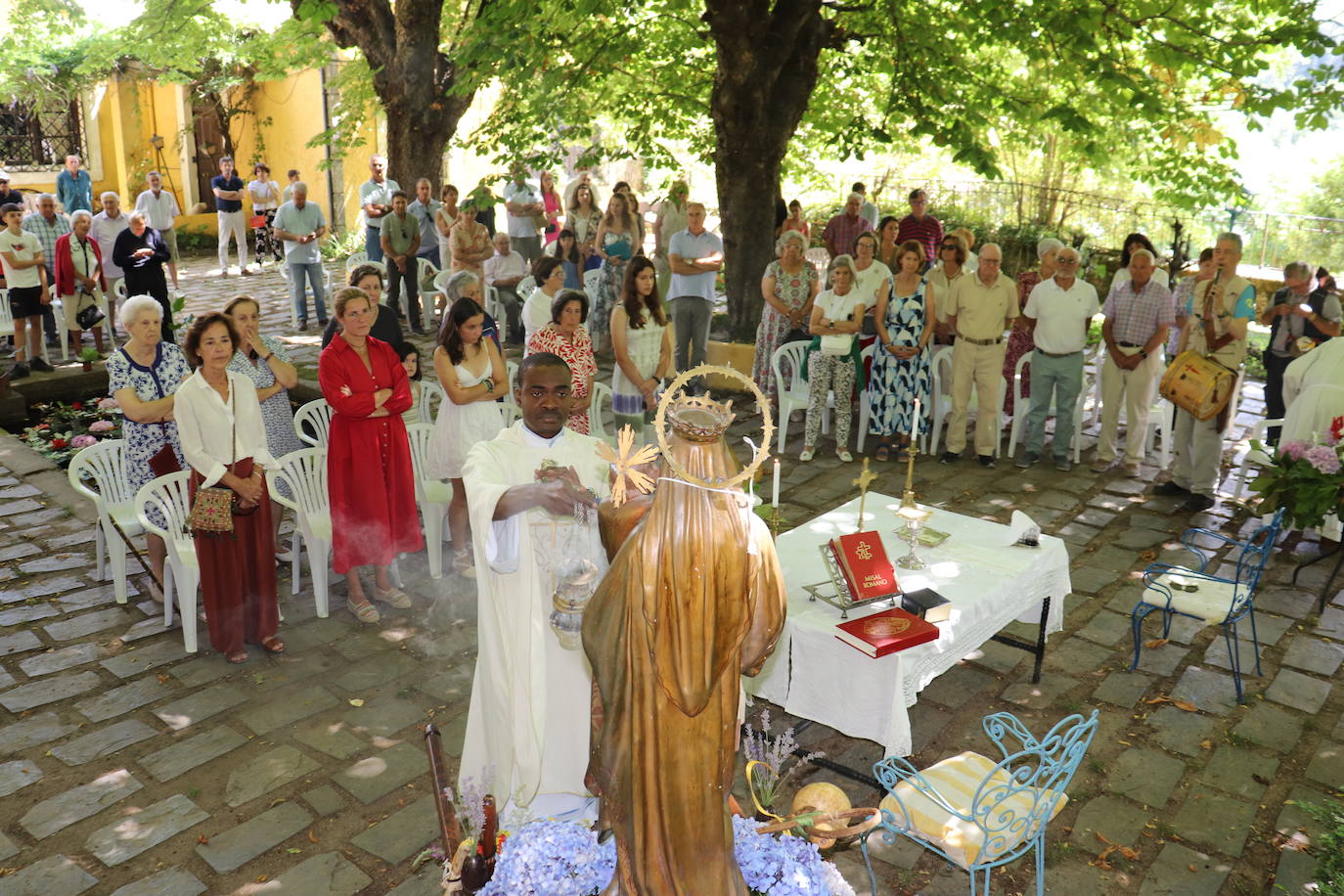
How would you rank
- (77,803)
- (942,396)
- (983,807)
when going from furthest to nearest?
(942,396) → (77,803) → (983,807)

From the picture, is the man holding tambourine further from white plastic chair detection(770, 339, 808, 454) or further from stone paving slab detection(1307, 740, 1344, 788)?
stone paving slab detection(1307, 740, 1344, 788)

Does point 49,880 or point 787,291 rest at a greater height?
point 787,291

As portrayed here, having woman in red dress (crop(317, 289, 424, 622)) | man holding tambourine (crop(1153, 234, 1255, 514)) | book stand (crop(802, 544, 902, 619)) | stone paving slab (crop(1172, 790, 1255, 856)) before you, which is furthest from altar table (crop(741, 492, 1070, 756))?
man holding tambourine (crop(1153, 234, 1255, 514))

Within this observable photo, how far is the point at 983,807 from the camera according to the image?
161 inches

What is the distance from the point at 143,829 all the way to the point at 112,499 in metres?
3.00

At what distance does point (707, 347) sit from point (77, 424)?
6.66m

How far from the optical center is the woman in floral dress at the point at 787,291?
10352 millimetres

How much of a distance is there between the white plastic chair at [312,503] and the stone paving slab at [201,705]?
0.98m

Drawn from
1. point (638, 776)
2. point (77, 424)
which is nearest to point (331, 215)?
point (77, 424)

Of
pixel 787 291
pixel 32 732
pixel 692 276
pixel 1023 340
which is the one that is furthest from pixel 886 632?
pixel 692 276

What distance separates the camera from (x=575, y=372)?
23.2 ft

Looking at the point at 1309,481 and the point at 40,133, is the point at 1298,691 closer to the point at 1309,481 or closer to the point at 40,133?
the point at 1309,481

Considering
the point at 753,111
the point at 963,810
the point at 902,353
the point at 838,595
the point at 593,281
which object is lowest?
the point at 963,810

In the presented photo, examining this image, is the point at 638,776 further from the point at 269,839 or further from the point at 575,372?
the point at 575,372
